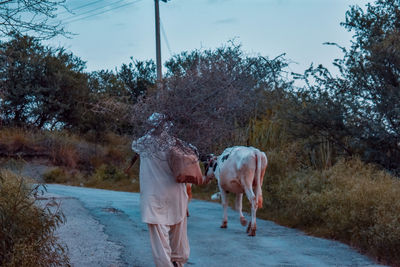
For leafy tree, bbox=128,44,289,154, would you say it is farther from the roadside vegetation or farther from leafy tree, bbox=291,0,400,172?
leafy tree, bbox=291,0,400,172

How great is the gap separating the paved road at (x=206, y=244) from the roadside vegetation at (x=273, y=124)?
64 centimetres

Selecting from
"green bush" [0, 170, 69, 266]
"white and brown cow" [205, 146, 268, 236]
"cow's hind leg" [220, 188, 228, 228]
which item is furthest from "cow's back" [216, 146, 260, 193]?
"green bush" [0, 170, 69, 266]

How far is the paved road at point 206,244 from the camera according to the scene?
9.02m

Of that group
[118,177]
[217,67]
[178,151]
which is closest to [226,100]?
[217,67]

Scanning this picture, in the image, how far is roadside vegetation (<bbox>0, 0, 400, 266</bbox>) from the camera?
6793 mm

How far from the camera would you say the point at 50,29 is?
280 inches

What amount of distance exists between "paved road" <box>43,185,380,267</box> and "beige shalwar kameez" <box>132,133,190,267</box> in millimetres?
1361

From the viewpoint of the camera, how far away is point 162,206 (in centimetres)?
730

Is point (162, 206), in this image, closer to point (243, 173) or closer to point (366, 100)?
point (243, 173)

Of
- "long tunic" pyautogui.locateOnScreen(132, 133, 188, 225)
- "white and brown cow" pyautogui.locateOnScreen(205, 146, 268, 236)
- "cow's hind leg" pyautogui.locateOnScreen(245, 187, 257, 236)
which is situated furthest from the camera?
"white and brown cow" pyautogui.locateOnScreen(205, 146, 268, 236)

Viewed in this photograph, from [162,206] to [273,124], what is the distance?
12220 millimetres

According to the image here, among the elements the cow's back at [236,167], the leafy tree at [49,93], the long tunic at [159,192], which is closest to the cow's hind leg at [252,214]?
the cow's back at [236,167]

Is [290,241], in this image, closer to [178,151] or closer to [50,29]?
[178,151]

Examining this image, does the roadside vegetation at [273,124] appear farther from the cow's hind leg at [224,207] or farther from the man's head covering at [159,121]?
the cow's hind leg at [224,207]
